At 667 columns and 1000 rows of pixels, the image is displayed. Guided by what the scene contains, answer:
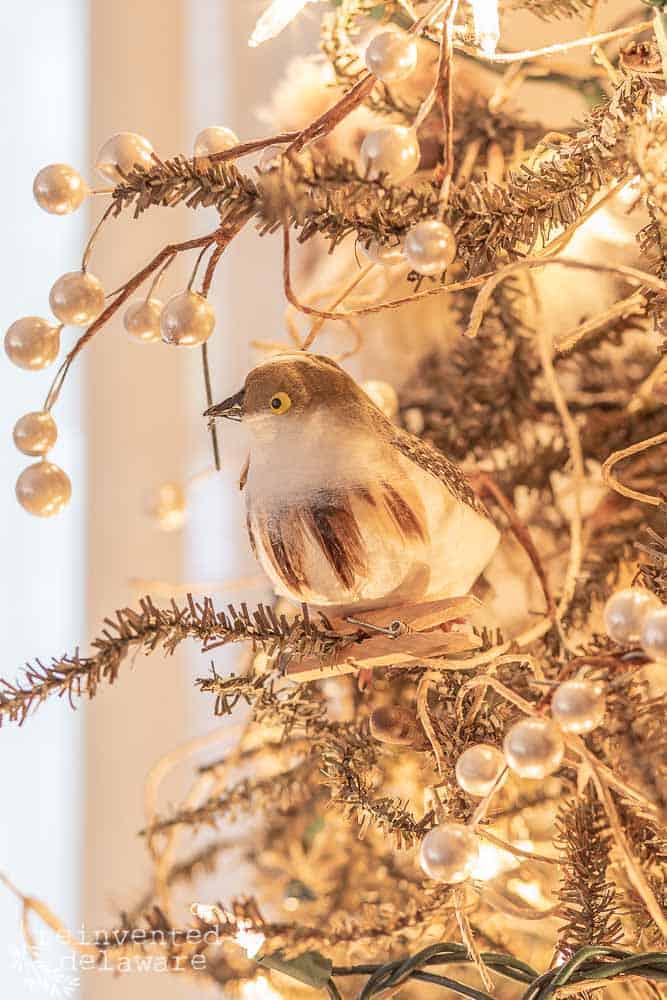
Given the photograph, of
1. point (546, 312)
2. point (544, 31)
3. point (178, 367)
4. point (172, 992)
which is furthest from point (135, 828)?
point (544, 31)

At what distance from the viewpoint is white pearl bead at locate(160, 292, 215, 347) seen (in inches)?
12.3

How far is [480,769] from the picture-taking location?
0.27 m

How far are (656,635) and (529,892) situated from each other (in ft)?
1.13

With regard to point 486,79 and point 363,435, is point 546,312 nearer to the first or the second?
point 486,79

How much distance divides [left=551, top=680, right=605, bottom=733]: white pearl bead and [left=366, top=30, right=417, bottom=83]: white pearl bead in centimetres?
17

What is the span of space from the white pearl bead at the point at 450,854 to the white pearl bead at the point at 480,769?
0.01 metres

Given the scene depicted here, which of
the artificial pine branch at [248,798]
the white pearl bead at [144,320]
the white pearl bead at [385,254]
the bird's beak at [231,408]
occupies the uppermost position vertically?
the white pearl bead at [144,320]

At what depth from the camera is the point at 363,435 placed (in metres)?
0.35

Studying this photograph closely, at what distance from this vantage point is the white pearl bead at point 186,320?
1.02 feet

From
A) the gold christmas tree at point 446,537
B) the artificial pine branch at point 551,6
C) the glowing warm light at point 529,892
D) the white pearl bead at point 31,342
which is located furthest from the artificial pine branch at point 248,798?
the artificial pine branch at point 551,6

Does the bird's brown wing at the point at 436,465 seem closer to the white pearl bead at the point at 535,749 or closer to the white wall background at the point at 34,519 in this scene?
the white pearl bead at the point at 535,749

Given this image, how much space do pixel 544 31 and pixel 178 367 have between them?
392 mm

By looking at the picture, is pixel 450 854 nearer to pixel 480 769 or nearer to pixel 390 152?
pixel 480 769

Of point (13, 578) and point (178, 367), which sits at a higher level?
point (178, 367)
